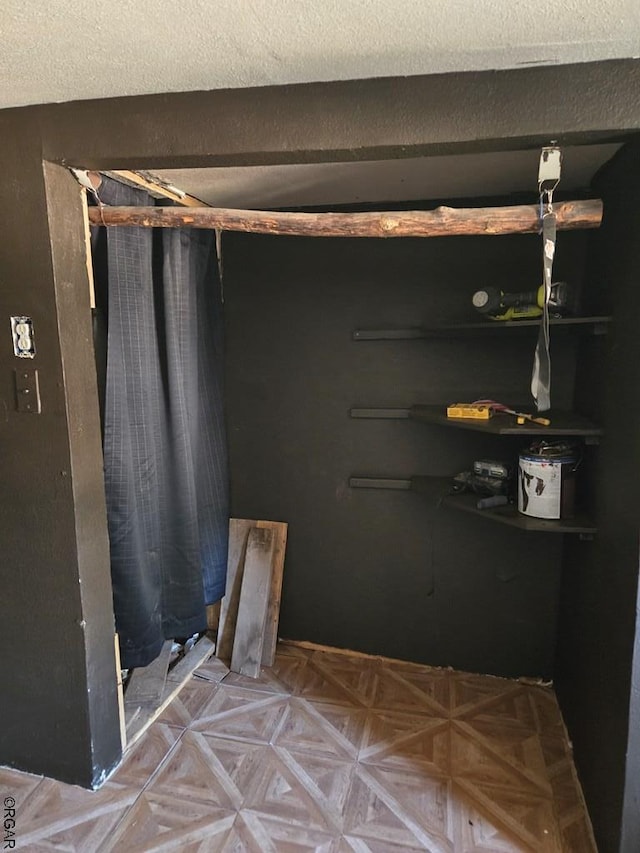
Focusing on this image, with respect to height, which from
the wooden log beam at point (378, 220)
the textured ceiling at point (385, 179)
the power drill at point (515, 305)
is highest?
the textured ceiling at point (385, 179)

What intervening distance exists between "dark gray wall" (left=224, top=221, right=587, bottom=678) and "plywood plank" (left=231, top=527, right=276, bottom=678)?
11 centimetres

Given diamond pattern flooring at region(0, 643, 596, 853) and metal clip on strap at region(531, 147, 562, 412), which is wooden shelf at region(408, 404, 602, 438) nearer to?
metal clip on strap at region(531, 147, 562, 412)

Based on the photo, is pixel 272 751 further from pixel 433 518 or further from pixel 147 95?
pixel 147 95

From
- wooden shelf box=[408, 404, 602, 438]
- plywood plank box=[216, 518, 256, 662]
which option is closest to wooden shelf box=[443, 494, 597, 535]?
wooden shelf box=[408, 404, 602, 438]

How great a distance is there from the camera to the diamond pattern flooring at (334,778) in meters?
1.53

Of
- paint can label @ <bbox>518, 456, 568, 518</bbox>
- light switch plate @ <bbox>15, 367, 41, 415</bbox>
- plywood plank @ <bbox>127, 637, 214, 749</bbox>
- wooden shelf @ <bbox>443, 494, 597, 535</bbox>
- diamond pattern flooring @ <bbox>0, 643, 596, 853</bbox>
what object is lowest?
diamond pattern flooring @ <bbox>0, 643, 596, 853</bbox>

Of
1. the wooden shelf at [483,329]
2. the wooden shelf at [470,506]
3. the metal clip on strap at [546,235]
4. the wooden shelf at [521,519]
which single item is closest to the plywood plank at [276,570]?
the wooden shelf at [470,506]

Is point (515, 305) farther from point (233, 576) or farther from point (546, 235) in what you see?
point (233, 576)

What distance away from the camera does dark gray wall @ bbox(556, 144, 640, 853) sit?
132 cm

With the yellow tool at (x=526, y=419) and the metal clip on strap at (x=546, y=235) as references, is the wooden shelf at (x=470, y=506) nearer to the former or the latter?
the yellow tool at (x=526, y=419)

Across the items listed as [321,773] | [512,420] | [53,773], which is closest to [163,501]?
[53,773]

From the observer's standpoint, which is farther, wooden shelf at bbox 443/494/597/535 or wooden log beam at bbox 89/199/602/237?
wooden shelf at bbox 443/494/597/535

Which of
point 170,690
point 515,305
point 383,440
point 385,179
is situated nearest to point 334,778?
point 170,690

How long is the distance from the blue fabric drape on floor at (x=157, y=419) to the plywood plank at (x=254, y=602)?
0.83 ft
